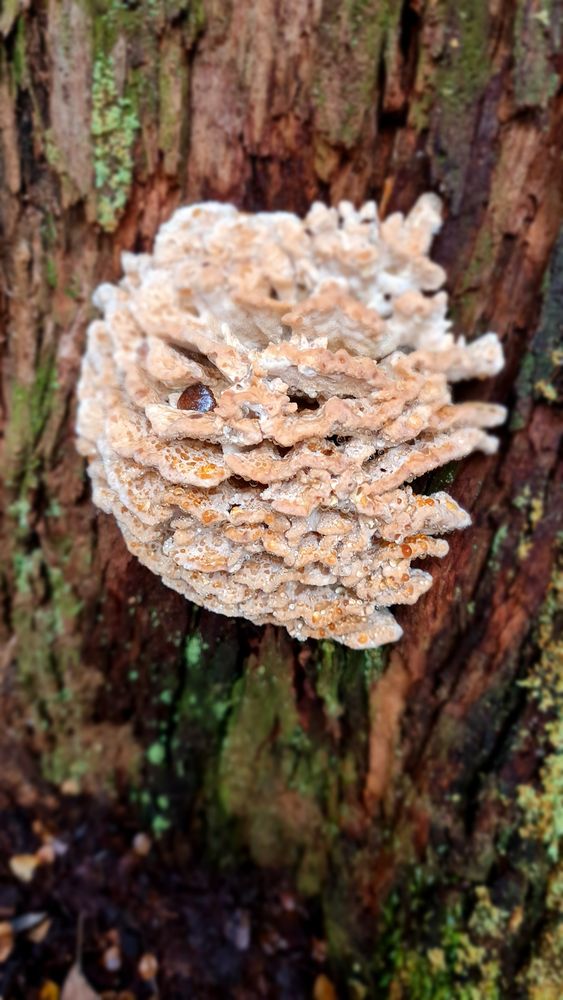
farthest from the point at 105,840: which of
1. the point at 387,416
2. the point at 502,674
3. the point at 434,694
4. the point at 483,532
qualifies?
the point at 387,416

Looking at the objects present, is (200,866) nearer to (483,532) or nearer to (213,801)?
(213,801)

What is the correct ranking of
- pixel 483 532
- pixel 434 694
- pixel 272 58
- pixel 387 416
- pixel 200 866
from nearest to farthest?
1. pixel 387 416
2. pixel 272 58
3. pixel 483 532
4. pixel 434 694
5. pixel 200 866

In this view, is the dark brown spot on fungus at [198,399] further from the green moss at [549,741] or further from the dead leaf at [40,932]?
the dead leaf at [40,932]

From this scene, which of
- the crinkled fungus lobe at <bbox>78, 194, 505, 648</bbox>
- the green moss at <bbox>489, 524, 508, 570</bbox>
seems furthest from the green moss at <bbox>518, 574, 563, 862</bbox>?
the crinkled fungus lobe at <bbox>78, 194, 505, 648</bbox>

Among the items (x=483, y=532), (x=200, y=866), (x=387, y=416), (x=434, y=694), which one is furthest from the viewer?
(x=200, y=866)

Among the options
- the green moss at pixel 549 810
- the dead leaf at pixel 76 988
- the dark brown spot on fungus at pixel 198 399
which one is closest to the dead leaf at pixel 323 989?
the dead leaf at pixel 76 988

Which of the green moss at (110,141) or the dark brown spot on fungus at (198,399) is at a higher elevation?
the green moss at (110,141)

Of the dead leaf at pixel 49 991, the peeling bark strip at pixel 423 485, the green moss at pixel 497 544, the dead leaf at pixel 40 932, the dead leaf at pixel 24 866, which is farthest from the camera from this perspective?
the dead leaf at pixel 24 866

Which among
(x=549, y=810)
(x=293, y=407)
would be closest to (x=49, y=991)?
(x=549, y=810)
